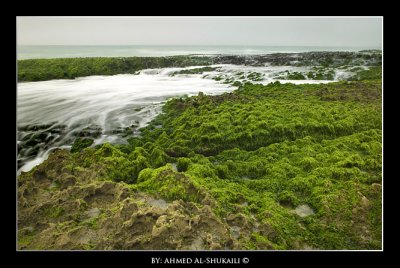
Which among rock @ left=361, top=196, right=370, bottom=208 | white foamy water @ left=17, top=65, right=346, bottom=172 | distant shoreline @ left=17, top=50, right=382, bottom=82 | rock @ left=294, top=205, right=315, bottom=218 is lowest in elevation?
rock @ left=294, top=205, right=315, bottom=218

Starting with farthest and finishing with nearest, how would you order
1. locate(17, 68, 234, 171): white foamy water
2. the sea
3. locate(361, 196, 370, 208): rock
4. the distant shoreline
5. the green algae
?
1. the distant shoreline
2. locate(17, 68, 234, 171): white foamy water
3. the sea
4. locate(361, 196, 370, 208): rock
5. the green algae

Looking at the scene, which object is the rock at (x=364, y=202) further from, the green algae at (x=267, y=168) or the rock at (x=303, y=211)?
the rock at (x=303, y=211)

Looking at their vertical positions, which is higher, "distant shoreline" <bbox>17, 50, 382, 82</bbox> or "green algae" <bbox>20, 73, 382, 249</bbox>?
"distant shoreline" <bbox>17, 50, 382, 82</bbox>

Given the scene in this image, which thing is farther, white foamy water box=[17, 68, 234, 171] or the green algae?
white foamy water box=[17, 68, 234, 171]

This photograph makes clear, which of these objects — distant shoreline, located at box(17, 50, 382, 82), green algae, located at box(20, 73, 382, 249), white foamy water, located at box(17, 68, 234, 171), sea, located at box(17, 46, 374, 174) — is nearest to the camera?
green algae, located at box(20, 73, 382, 249)

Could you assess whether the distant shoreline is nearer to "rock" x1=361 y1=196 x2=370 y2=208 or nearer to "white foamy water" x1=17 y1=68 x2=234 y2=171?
"white foamy water" x1=17 y1=68 x2=234 y2=171

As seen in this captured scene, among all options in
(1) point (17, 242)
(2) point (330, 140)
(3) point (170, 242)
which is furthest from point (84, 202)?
(2) point (330, 140)

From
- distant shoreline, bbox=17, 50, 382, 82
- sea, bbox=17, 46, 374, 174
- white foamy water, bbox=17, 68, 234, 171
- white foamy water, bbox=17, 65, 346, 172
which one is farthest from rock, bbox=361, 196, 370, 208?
distant shoreline, bbox=17, 50, 382, 82

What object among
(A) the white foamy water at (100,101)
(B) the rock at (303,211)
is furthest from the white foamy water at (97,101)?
(B) the rock at (303,211)

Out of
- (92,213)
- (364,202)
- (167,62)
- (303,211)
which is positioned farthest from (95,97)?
(364,202)

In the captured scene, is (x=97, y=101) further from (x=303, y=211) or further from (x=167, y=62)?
(x=303, y=211)
